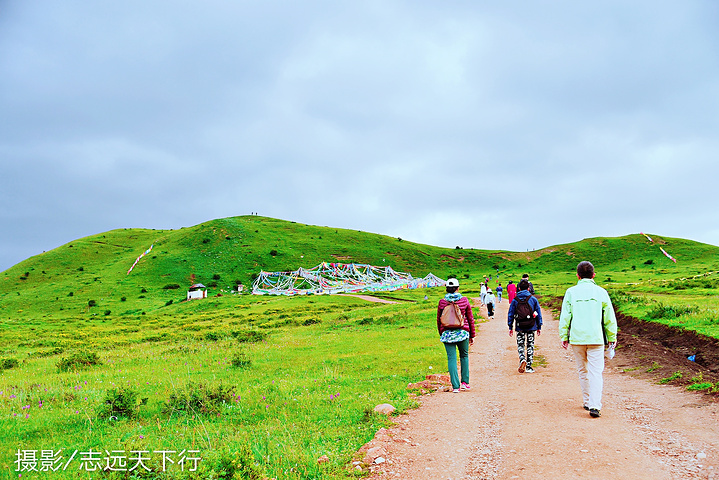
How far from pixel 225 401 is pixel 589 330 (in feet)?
29.3

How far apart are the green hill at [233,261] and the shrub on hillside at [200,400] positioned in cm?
6404

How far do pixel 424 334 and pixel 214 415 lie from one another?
15.9m

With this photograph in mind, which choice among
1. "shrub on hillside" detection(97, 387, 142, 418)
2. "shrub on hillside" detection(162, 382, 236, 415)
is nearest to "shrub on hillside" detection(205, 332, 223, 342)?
"shrub on hillside" detection(162, 382, 236, 415)

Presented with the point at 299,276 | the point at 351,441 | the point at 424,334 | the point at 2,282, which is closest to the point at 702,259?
the point at 299,276

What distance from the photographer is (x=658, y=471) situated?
565 centimetres

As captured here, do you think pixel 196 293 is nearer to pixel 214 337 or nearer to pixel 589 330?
pixel 214 337

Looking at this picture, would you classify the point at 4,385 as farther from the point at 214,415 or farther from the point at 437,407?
the point at 437,407

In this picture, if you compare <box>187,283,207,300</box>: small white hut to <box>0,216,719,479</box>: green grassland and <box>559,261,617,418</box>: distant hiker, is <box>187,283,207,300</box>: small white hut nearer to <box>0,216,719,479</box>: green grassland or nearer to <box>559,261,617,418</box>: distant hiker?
<box>0,216,719,479</box>: green grassland

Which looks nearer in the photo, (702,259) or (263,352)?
(263,352)

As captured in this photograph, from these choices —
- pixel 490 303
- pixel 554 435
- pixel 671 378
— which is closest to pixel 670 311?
pixel 671 378

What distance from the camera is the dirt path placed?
5934mm

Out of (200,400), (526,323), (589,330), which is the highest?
(589,330)

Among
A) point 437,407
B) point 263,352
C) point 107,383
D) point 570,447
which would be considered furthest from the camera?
point 263,352

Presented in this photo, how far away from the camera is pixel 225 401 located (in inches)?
417
